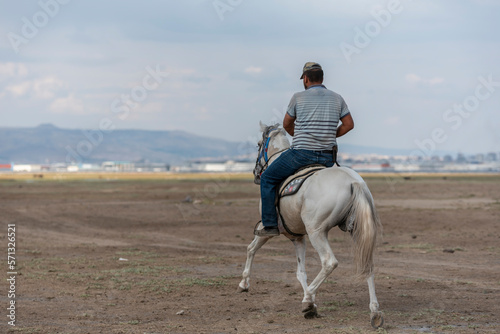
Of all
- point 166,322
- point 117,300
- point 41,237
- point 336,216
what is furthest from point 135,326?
point 41,237

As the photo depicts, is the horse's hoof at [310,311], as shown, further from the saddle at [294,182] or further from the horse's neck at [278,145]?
the horse's neck at [278,145]

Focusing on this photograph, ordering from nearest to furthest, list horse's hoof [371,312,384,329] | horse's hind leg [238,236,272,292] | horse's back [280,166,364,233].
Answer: horse's hoof [371,312,384,329] → horse's back [280,166,364,233] → horse's hind leg [238,236,272,292]

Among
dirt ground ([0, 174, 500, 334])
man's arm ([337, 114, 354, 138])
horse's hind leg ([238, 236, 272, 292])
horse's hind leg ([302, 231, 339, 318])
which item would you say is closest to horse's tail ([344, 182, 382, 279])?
horse's hind leg ([302, 231, 339, 318])

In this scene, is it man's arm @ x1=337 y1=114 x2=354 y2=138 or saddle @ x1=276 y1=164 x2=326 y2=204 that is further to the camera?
man's arm @ x1=337 y1=114 x2=354 y2=138

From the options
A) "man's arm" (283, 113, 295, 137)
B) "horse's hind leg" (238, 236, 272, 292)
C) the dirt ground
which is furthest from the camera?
"horse's hind leg" (238, 236, 272, 292)

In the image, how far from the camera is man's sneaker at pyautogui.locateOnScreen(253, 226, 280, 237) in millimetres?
9000

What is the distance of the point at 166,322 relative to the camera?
8078 millimetres

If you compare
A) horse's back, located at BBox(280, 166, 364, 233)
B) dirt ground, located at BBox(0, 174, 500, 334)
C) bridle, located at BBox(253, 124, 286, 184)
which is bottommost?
dirt ground, located at BBox(0, 174, 500, 334)

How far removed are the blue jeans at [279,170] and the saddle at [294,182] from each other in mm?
50

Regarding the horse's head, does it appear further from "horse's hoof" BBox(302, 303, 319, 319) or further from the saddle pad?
"horse's hoof" BBox(302, 303, 319, 319)

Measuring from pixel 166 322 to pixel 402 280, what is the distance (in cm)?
461

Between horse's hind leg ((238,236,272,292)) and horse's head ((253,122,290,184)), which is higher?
horse's head ((253,122,290,184))

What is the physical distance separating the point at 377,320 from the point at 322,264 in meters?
0.89

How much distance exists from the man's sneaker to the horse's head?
75 centimetres
